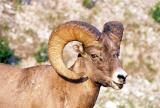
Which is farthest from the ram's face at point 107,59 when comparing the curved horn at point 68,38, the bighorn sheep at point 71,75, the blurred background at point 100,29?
the blurred background at point 100,29

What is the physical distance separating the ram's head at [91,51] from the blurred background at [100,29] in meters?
7.38

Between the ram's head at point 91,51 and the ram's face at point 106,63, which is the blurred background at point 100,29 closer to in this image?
the ram's head at point 91,51

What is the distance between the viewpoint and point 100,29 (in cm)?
2134

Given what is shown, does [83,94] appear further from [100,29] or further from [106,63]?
[100,29]

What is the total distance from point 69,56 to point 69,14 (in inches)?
108

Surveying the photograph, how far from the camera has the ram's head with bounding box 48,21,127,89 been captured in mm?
10102

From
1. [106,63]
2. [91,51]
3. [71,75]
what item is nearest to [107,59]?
[106,63]

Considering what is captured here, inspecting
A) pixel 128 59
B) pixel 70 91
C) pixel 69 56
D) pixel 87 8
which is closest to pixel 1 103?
pixel 70 91

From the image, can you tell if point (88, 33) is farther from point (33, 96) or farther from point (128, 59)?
Result: point (128, 59)

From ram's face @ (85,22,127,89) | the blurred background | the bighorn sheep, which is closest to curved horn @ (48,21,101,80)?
the bighorn sheep

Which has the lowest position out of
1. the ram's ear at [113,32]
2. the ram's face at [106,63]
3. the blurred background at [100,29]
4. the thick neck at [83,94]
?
the blurred background at [100,29]

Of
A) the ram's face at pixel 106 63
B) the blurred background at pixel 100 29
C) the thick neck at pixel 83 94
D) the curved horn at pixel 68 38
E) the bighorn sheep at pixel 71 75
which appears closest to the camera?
the ram's face at pixel 106 63

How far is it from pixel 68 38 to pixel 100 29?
10.8 m

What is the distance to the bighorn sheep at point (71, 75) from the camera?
1023 cm
